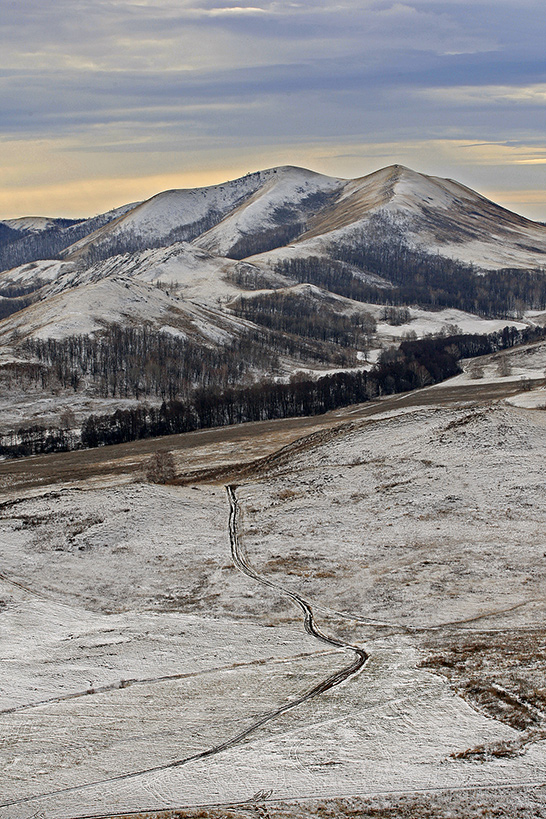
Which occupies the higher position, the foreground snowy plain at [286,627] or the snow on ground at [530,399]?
the snow on ground at [530,399]

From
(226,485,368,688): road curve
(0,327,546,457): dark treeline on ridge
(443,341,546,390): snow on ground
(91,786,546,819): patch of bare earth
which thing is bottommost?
(226,485,368,688): road curve

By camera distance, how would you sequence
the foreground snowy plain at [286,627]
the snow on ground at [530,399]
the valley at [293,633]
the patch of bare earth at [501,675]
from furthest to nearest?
the snow on ground at [530,399] < the patch of bare earth at [501,675] < the foreground snowy plain at [286,627] < the valley at [293,633]

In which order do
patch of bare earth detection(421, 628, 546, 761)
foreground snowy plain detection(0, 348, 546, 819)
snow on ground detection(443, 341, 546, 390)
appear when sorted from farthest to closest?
1. snow on ground detection(443, 341, 546, 390)
2. patch of bare earth detection(421, 628, 546, 761)
3. foreground snowy plain detection(0, 348, 546, 819)

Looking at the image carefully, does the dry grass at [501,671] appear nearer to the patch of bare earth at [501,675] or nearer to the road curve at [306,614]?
the patch of bare earth at [501,675]

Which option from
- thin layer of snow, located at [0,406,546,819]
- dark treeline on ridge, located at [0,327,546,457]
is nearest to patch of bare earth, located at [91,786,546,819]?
thin layer of snow, located at [0,406,546,819]

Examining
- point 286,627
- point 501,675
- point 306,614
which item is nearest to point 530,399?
point 306,614

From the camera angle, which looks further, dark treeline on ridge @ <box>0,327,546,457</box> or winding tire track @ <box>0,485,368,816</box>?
dark treeline on ridge @ <box>0,327,546,457</box>

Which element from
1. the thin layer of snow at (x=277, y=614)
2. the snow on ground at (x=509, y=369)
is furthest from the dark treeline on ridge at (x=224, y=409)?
the thin layer of snow at (x=277, y=614)

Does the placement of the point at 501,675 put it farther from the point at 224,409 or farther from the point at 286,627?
the point at 224,409

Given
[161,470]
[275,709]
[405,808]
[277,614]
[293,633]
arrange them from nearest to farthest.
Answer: [405,808] < [275,709] < [293,633] < [277,614] < [161,470]

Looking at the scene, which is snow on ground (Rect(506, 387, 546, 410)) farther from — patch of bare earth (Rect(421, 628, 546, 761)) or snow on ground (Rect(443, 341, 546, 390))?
patch of bare earth (Rect(421, 628, 546, 761))
